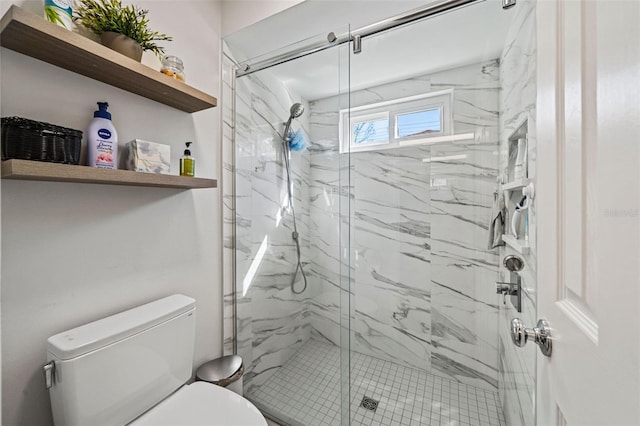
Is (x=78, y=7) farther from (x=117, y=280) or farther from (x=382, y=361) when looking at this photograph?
(x=382, y=361)

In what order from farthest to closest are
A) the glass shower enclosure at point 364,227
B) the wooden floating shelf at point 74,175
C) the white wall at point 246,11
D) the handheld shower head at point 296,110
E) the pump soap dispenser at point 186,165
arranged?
the handheld shower head at point 296,110, the glass shower enclosure at point 364,227, the white wall at point 246,11, the pump soap dispenser at point 186,165, the wooden floating shelf at point 74,175

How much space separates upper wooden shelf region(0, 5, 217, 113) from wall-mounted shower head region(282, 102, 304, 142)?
0.54 meters

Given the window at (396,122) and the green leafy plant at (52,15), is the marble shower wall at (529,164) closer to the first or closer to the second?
the window at (396,122)

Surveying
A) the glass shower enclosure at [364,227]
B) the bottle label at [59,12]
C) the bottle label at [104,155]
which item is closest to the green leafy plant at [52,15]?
the bottle label at [59,12]

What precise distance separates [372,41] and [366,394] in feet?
6.74

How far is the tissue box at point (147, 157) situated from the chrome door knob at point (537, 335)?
1.29m

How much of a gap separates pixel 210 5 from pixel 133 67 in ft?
2.69

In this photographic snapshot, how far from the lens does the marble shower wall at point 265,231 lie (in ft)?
5.42

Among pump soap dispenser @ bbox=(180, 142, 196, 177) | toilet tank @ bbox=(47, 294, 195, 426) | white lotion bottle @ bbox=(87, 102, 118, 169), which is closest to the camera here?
toilet tank @ bbox=(47, 294, 195, 426)

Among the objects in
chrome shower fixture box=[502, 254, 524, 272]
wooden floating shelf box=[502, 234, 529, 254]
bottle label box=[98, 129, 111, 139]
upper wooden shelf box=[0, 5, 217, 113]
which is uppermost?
upper wooden shelf box=[0, 5, 217, 113]

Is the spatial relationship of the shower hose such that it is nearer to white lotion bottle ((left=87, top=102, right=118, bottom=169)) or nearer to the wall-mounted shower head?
the wall-mounted shower head

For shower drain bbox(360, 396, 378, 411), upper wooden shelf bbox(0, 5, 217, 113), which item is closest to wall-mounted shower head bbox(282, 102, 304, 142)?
upper wooden shelf bbox(0, 5, 217, 113)

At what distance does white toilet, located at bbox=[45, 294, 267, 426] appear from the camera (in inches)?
33.1

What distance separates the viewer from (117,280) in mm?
1091
